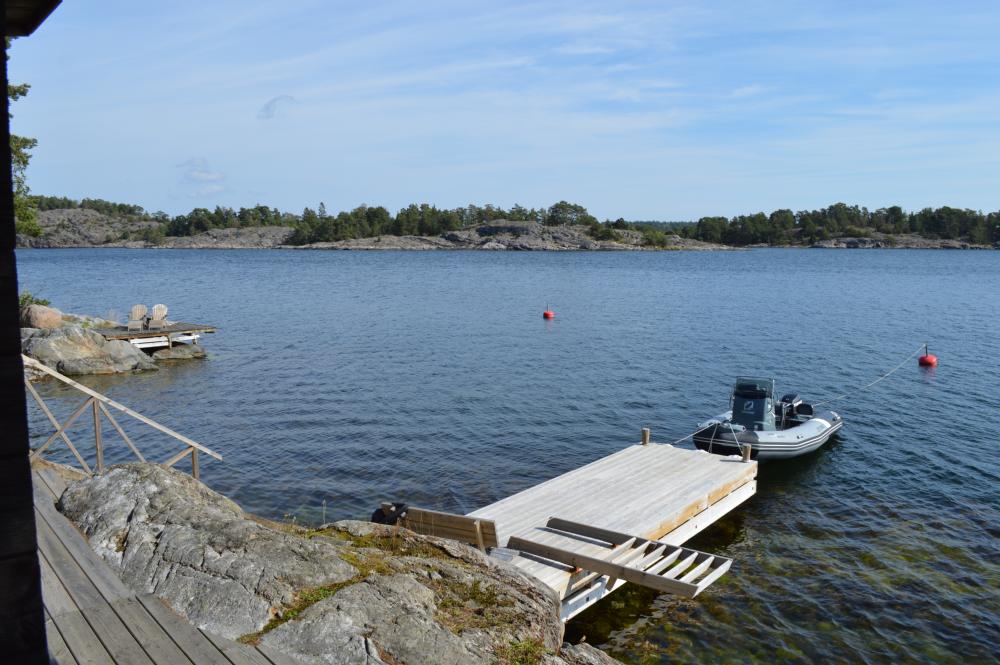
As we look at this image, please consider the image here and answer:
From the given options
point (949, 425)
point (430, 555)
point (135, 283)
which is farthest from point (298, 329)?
point (135, 283)

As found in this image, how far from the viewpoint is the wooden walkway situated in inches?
214

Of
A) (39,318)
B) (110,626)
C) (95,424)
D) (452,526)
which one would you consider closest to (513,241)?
(39,318)

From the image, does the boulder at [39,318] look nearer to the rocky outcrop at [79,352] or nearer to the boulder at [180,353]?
the rocky outcrop at [79,352]

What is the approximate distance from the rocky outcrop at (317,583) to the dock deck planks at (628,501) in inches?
151

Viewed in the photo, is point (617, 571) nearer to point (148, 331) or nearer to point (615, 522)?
point (615, 522)

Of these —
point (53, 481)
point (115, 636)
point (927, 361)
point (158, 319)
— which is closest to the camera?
point (115, 636)

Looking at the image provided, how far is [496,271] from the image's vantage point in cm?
9844

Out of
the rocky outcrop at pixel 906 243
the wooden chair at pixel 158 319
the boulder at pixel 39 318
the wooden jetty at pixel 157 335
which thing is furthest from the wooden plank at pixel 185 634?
the rocky outcrop at pixel 906 243

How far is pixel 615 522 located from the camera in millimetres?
13195

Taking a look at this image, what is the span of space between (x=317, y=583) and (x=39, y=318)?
103 feet

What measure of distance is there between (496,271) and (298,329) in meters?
58.5

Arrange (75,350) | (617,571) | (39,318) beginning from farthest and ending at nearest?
1. (39,318)
2. (75,350)
3. (617,571)

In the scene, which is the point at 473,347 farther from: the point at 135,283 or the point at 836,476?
the point at 135,283

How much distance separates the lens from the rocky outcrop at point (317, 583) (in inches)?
227
